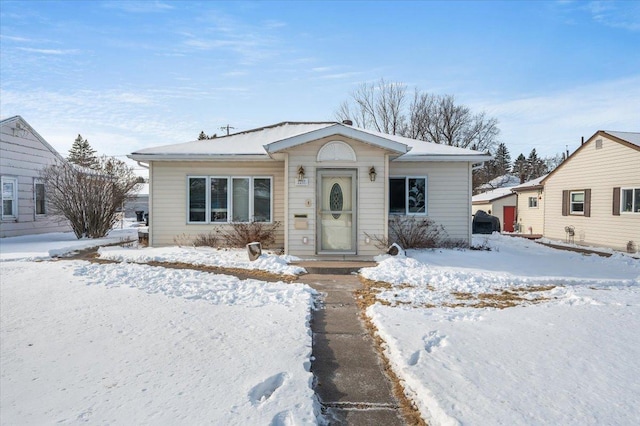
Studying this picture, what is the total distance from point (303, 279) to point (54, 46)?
363 inches

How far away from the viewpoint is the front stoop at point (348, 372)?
10.1ft

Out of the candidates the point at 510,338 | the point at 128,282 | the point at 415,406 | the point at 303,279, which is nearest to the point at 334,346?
the point at 415,406

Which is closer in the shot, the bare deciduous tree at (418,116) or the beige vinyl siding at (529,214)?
the beige vinyl siding at (529,214)

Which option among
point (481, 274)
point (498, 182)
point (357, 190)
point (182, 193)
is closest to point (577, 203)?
point (481, 274)

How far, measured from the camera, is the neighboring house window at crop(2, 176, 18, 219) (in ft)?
47.5

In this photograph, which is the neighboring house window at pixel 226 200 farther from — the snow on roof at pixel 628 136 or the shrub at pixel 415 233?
the snow on roof at pixel 628 136

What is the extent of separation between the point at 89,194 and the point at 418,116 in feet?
97.8

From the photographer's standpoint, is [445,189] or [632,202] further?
[632,202]

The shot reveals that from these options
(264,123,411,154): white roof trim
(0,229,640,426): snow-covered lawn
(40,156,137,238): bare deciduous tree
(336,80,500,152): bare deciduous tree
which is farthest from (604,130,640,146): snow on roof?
(336,80,500,152): bare deciduous tree

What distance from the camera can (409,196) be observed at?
12156 mm

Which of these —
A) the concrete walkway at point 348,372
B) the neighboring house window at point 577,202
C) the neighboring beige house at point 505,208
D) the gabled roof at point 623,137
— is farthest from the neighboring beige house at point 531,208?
the concrete walkway at point 348,372

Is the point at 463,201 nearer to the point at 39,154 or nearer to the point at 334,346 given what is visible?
the point at 334,346

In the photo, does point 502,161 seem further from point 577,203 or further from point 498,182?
point 577,203

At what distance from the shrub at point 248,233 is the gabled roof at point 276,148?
80.6 inches
